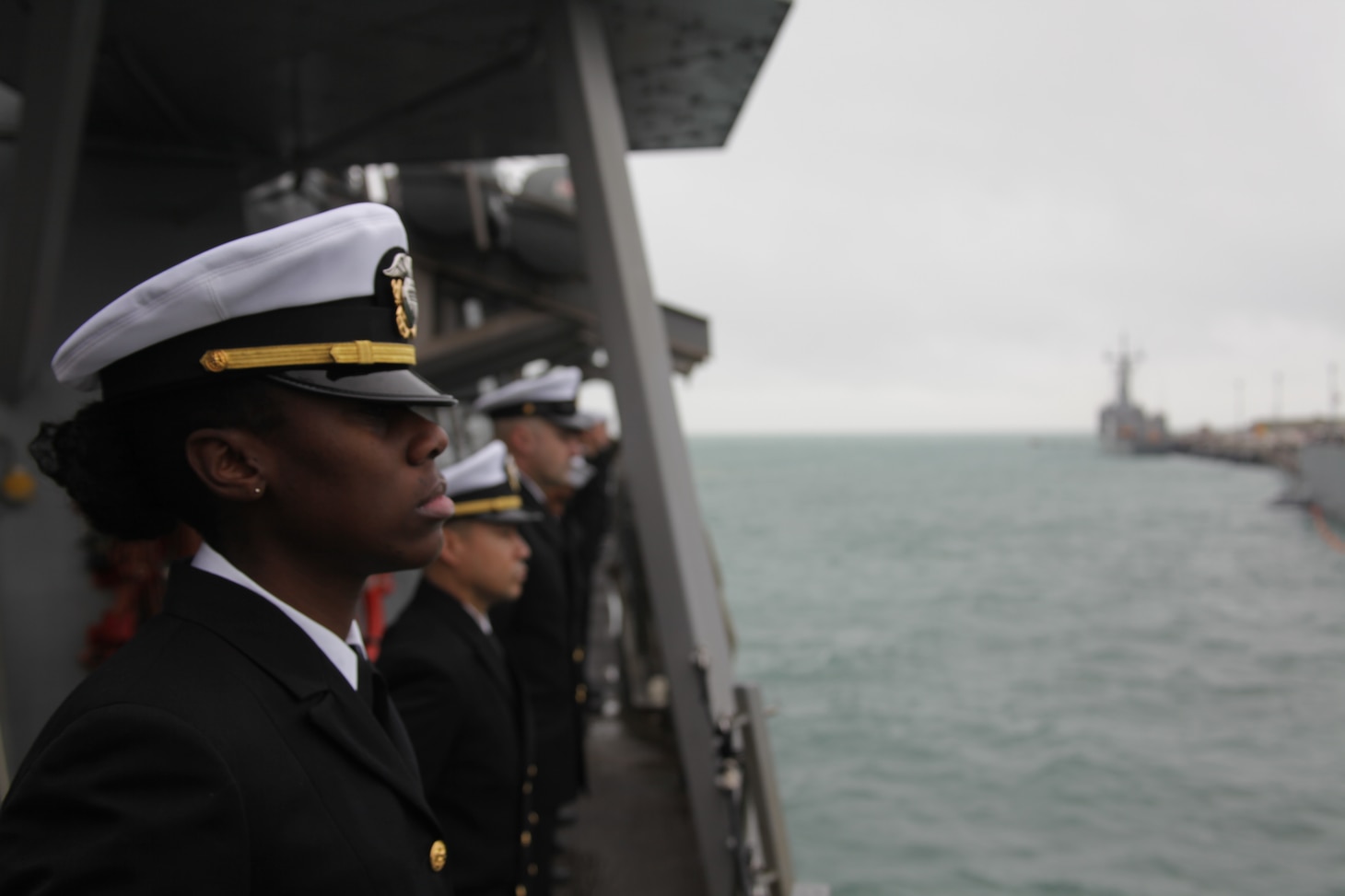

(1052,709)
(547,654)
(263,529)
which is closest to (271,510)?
(263,529)

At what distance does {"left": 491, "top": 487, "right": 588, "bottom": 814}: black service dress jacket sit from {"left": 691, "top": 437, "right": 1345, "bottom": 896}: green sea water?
20.9 ft

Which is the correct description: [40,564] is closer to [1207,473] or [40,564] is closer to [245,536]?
[245,536]

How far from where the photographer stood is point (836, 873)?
991 cm

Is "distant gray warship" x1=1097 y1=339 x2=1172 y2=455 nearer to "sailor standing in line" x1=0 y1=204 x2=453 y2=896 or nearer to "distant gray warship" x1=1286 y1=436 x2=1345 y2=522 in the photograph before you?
"distant gray warship" x1=1286 y1=436 x2=1345 y2=522

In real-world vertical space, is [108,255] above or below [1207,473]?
above

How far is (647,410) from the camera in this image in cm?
364

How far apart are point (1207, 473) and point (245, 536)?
363 ft

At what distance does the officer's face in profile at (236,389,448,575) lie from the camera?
47.5 inches

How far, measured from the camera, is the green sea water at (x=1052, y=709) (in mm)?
10984

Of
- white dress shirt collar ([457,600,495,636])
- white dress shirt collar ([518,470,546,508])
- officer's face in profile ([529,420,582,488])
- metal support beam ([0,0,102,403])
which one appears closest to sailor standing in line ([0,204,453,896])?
white dress shirt collar ([457,600,495,636])

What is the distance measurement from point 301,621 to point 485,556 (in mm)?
1326

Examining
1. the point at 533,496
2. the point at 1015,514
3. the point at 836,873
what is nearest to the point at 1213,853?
the point at 836,873

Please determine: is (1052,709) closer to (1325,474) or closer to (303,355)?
(303,355)

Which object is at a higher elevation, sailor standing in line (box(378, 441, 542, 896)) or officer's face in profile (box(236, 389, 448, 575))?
officer's face in profile (box(236, 389, 448, 575))
